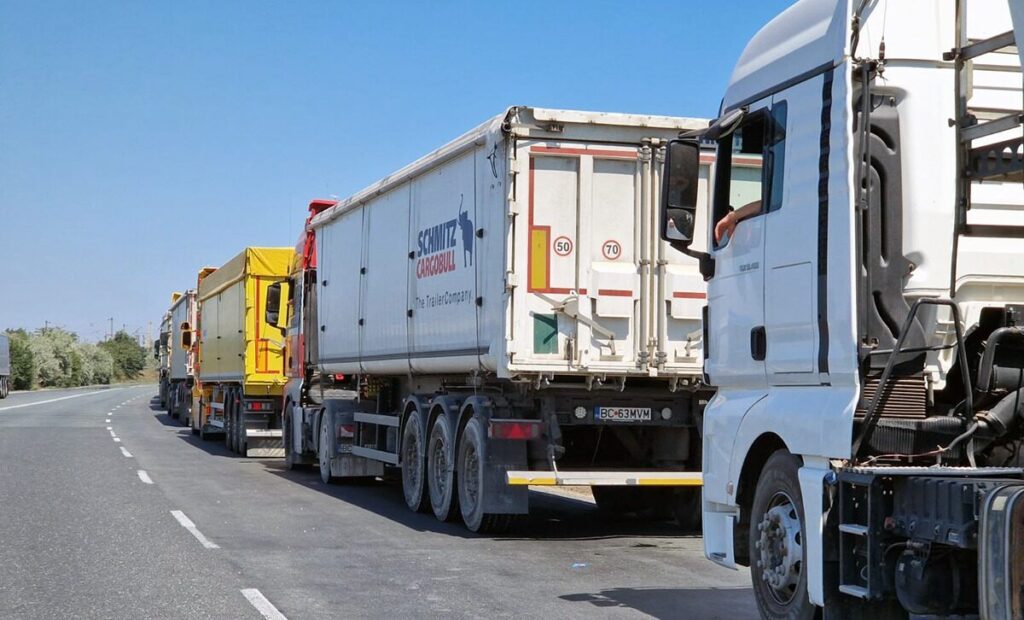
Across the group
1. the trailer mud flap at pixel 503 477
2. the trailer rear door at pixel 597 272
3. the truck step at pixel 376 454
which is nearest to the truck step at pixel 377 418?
the truck step at pixel 376 454

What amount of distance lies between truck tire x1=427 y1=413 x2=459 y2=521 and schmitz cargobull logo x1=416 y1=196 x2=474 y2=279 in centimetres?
156

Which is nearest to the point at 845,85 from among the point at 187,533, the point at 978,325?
the point at 978,325

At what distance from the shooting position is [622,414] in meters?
11.5

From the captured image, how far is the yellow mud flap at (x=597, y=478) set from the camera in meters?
11.0

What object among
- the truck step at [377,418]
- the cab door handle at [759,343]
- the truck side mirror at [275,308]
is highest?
the truck side mirror at [275,308]

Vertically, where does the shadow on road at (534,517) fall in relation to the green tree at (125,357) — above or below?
below

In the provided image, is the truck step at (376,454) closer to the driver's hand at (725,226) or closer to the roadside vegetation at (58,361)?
the driver's hand at (725,226)

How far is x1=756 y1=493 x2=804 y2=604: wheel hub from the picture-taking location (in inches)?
247

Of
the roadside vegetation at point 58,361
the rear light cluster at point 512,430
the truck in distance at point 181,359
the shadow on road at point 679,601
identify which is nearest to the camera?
the shadow on road at point 679,601

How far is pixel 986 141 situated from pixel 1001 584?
7.09ft

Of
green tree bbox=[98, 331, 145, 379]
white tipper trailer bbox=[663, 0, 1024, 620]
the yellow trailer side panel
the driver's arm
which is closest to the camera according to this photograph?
white tipper trailer bbox=[663, 0, 1024, 620]

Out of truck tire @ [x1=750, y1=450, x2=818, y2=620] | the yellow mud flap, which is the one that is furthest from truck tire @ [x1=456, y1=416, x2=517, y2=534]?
truck tire @ [x1=750, y1=450, x2=818, y2=620]

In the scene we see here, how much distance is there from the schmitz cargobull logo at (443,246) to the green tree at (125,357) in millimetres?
134113

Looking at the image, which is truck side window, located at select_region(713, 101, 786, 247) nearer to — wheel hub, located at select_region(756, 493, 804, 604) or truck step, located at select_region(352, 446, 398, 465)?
wheel hub, located at select_region(756, 493, 804, 604)
